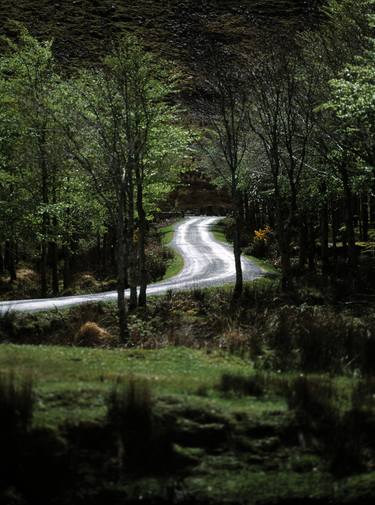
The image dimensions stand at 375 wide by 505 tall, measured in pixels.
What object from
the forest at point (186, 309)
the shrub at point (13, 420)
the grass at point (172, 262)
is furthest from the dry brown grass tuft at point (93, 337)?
the grass at point (172, 262)

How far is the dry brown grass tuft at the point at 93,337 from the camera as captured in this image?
1969cm

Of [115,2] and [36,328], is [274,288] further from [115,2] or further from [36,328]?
[115,2]

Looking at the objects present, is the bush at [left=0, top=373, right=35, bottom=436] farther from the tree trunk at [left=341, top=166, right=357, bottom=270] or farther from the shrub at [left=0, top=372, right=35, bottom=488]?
the tree trunk at [left=341, top=166, right=357, bottom=270]

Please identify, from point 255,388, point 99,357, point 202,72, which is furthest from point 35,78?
point 255,388

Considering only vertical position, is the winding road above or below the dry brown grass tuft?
above

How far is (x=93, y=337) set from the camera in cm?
2011

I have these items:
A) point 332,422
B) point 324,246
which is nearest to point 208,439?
point 332,422

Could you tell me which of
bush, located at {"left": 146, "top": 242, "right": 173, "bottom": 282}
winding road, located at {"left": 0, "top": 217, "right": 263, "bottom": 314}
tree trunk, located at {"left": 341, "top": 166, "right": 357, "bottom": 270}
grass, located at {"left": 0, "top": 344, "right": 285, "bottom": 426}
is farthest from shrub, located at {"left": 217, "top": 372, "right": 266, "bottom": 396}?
bush, located at {"left": 146, "top": 242, "right": 173, "bottom": 282}

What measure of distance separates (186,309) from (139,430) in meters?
13.1

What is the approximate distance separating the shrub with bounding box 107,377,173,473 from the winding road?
11.4 meters

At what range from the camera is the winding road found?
2431 centimetres

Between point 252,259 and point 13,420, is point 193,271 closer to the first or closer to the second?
point 252,259

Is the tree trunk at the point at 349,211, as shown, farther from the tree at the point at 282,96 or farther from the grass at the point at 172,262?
the grass at the point at 172,262

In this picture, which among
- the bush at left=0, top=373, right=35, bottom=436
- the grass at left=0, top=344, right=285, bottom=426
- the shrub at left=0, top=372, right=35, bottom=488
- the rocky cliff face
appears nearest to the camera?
the shrub at left=0, top=372, right=35, bottom=488
